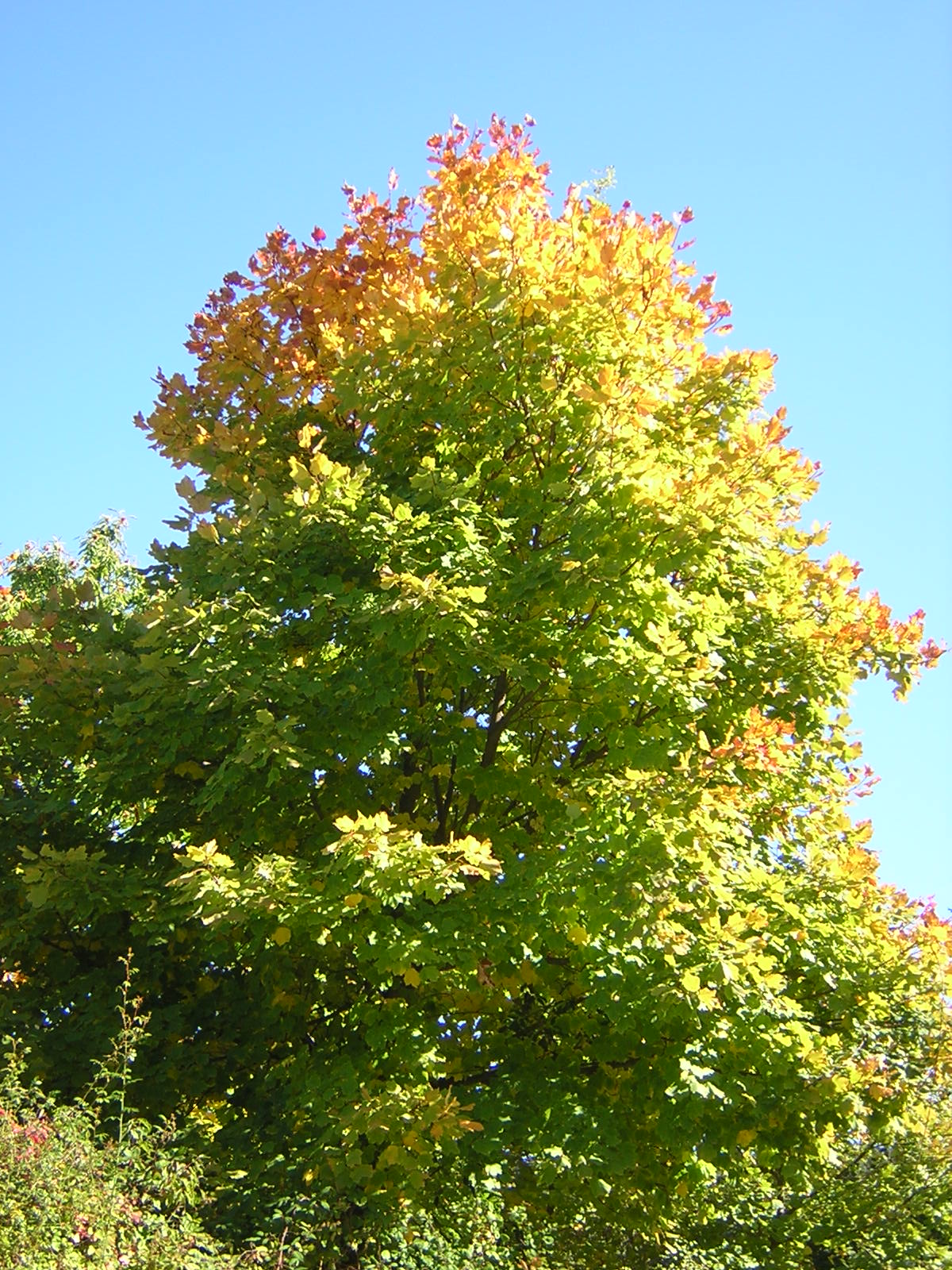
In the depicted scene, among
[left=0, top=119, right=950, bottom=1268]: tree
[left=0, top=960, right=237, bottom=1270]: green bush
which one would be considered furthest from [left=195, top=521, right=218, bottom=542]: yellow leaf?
[left=0, top=960, right=237, bottom=1270]: green bush

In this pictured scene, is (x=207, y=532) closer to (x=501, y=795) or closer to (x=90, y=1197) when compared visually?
(x=501, y=795)

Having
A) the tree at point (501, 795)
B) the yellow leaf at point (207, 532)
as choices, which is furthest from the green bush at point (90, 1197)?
the yellow leaf at point (207, 532)

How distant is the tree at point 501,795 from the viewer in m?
7.61

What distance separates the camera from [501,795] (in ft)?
30.3

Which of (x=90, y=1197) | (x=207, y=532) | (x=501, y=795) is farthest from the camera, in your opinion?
(x=501, y=795)

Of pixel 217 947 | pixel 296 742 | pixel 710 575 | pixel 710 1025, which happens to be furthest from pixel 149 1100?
pixel 710 575

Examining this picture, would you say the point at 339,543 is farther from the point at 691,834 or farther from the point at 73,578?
the point at 73,578

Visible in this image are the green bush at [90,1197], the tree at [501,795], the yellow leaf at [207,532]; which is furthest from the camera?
the yellow leaf at [207,532]

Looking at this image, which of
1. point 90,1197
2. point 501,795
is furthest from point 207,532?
point 90,1197

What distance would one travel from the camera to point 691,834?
7.14 meters

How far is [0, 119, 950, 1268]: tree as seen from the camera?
761 cm

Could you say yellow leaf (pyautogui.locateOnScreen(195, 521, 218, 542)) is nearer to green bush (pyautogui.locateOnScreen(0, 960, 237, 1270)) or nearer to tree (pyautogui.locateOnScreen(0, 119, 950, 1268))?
tree (pyautogui.locateOnScreen(0, 119, 950, 1268))

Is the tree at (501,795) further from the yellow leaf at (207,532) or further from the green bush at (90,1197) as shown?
the green bush at (90,1197)

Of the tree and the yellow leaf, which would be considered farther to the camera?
the yellow leaf
